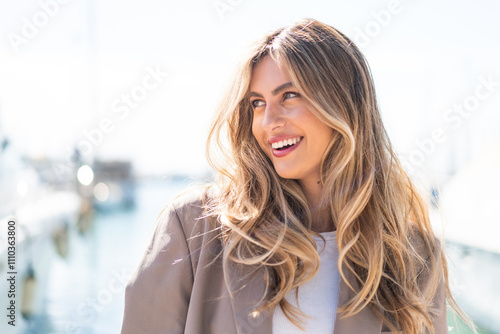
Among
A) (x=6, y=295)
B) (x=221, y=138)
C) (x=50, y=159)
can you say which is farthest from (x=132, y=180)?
(x=221, y=138)

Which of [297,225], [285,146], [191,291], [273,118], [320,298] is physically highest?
[273,118]

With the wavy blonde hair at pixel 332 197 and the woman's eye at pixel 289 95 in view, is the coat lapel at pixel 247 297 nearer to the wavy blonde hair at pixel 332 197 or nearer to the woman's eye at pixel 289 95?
the wavy blonde hair at pixel 332 197

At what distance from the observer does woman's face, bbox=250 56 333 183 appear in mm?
1891

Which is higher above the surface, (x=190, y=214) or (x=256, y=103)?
(x=256, y=103)

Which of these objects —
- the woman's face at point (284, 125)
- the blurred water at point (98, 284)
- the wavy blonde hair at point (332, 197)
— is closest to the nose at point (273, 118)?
the woman's face at point (284, 125)

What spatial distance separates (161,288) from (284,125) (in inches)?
27.8

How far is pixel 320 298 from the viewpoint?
187 cm

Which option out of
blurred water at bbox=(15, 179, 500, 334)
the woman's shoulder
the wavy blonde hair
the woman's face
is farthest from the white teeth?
blurred water at bbox=(15, 179, 500, 334)

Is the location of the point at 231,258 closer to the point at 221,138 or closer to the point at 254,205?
the point at 254,205

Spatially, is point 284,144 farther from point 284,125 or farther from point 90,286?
point 90,286

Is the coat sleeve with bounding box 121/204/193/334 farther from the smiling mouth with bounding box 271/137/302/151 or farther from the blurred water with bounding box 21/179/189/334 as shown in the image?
the smiling mouth with bounding box 271/137/302/151

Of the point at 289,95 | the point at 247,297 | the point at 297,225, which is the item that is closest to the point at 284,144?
the point at 289,95

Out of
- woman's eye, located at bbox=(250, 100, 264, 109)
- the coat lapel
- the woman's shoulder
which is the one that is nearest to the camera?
the coat lapel

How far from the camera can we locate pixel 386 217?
2.04 metres
